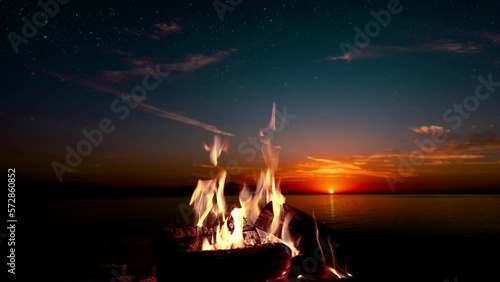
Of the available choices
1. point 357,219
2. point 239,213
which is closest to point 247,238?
point 239,213

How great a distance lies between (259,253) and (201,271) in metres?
1.05

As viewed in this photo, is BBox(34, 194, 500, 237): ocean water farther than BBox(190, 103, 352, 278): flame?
Yes

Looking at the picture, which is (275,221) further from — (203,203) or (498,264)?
(498,264)

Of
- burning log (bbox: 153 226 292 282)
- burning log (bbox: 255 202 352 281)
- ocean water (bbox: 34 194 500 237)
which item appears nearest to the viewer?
burning log (bbox: 153 226 292 282)

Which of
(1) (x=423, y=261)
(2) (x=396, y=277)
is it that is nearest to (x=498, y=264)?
(1) (x=423, y=261)

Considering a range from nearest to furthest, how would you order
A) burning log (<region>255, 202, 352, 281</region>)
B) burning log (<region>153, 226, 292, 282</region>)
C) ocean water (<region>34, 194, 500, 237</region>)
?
burning log (<region>153, 226, 292, 282</region>), burning log (<region>255, 202, 352, 281</region>), ocean water (<region>34, 194, 500, 237</region>)

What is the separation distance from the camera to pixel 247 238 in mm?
7008

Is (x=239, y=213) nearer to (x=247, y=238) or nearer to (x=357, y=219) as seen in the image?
(x=247, y=238)

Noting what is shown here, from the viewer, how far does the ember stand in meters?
5.34

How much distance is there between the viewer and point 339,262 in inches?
231

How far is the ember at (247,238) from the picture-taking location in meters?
5.34

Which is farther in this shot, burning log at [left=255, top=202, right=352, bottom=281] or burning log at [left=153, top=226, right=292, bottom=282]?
burning log at [left=255, top=202, right=352, bottom=281]

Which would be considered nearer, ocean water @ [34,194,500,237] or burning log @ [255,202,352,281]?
burning log @ [255,202,352,281]

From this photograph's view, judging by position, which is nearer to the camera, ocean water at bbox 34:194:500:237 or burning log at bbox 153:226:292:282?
burning log at bbox 153:226:292:282
